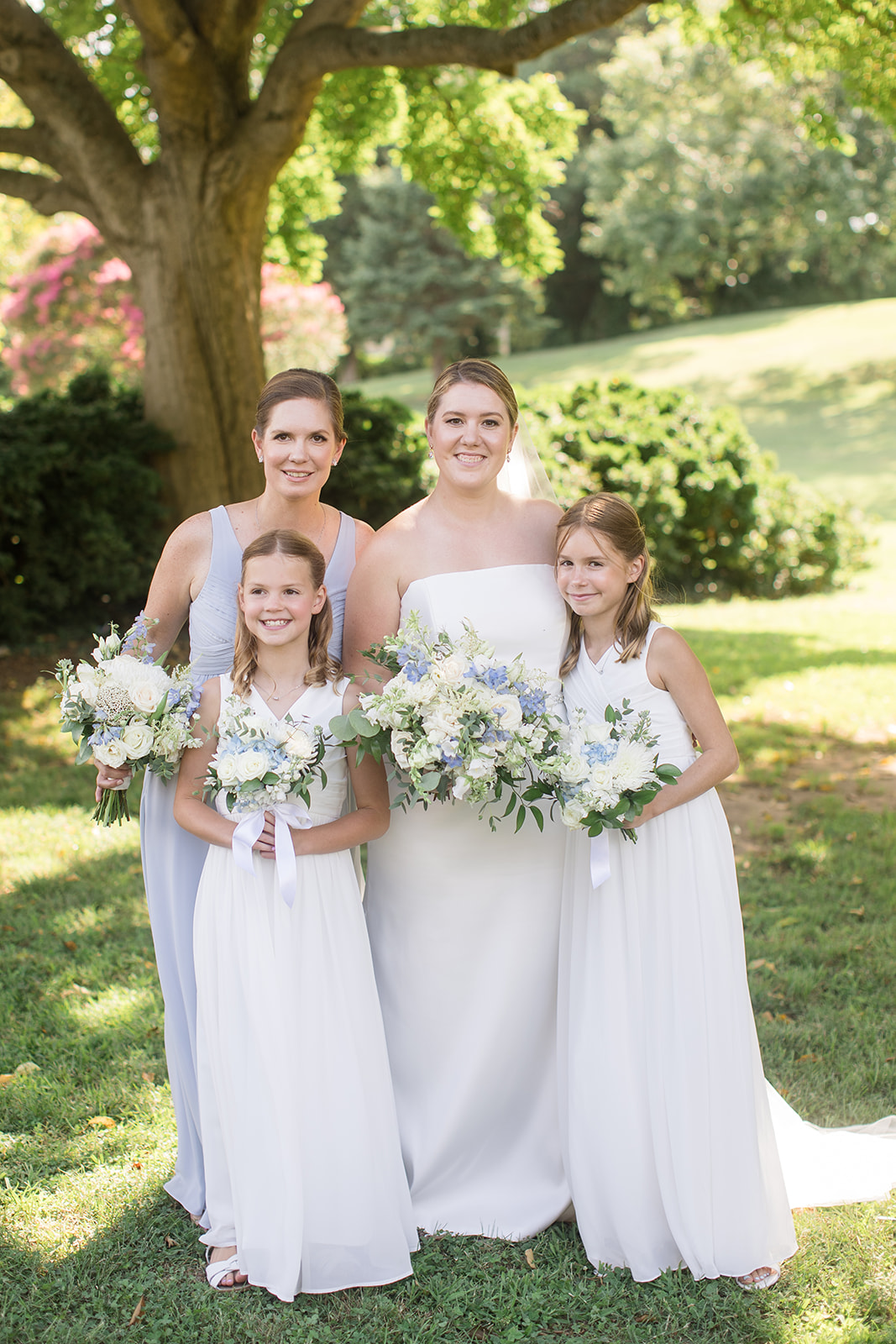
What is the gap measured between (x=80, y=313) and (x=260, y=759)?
21072mm

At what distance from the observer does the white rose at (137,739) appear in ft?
9.80

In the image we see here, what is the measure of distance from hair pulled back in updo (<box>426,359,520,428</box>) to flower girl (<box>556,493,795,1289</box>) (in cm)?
40

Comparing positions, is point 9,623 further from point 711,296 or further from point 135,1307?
point 711,296

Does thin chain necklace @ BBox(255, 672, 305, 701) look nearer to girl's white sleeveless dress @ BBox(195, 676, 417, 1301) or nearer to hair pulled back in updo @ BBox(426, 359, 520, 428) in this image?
girl's white sleeveless dress @ BBox(195, 676, 417, 1301)

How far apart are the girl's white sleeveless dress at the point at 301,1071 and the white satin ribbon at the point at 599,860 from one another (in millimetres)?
711

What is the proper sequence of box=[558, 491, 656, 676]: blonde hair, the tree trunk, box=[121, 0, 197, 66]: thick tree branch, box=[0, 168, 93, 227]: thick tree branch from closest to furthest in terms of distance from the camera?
box=[558, 491, 656, 676]: blonde hair, box=[121, 0, 197, 66]: thick tree branch, the tree trunk, box=[0, 168, 93, 227]: thick tree branch

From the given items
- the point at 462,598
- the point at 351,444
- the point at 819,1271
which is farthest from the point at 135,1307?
the point at 351,444

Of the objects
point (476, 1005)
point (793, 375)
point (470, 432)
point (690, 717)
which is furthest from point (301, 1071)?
point (793, 375)

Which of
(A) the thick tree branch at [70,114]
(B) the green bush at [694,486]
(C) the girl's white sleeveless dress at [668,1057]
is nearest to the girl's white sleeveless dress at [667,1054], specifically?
(C) the girl's white sleeveless dress at [668,1057]

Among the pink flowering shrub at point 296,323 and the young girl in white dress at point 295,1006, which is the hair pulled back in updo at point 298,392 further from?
the pink flowering shrub at point 296,323

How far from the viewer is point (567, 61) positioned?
155 ft

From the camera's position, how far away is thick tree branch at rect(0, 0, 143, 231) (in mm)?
8430

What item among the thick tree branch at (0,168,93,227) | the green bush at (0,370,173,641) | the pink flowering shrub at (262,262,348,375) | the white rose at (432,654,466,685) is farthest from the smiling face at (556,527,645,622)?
the pink flowering shrub at (262,262,348,375)

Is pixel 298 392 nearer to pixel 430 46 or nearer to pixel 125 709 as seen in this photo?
pixel 125 709
